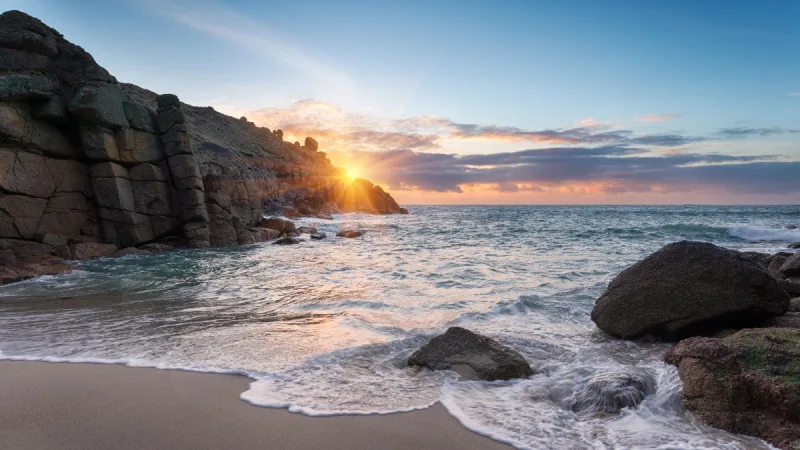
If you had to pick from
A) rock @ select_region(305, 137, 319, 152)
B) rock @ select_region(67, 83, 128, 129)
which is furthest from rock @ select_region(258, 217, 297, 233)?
rock @ select_region(305, 137, 319, 152)

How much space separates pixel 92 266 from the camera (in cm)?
1709

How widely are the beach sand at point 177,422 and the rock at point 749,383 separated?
213 cm

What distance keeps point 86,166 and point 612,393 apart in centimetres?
2439

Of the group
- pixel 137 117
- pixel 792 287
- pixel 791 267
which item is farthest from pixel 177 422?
pixel 137 117

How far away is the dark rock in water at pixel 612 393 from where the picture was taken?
4314 mm

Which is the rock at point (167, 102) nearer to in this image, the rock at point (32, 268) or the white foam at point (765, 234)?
the rock at point (32, 268)

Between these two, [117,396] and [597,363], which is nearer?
[117,396]

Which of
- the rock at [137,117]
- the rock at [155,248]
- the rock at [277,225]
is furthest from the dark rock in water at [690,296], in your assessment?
the rock at [277,225]

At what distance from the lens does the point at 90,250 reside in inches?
779

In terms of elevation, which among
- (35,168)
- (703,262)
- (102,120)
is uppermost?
(102,120)

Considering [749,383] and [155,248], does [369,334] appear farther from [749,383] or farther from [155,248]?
[155,248]

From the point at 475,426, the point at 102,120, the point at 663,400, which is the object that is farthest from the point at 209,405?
the point at 102,120

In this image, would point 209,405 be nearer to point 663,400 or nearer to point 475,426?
point 475,426

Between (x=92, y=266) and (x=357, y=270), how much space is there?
35.8 feet
